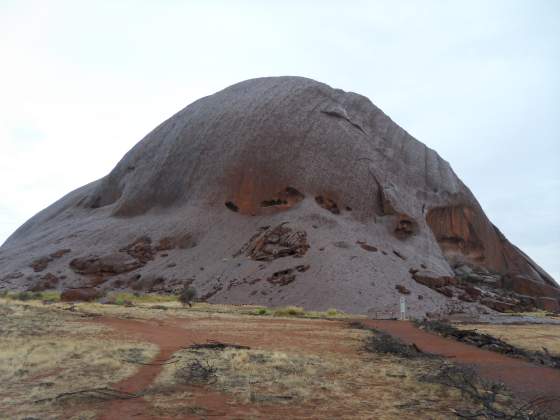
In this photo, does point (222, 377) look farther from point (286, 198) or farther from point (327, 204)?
point (327, 204)

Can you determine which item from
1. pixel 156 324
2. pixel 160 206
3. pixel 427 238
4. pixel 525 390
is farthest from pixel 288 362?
pixel 160 206

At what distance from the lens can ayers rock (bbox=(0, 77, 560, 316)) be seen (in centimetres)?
3769

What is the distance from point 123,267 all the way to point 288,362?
37693 millimetres

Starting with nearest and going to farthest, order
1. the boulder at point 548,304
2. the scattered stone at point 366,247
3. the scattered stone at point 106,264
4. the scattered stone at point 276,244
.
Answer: the scattered stone at point 276,244
the scattered stone at point 366,247
the boulder at point 548,304
the scattered stone at point 106,264

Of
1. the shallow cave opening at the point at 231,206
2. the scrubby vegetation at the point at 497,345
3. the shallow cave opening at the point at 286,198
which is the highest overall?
the shallow cave opening at the point at 286,198

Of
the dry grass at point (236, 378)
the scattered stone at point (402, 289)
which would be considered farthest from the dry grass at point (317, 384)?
the scattered stone at point (402, 289)

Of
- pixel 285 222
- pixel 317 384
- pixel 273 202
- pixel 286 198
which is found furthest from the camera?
Result: pixel 273 202

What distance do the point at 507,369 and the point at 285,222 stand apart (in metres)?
33.2

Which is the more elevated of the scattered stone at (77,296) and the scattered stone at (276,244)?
the scattered stone at (276,244)

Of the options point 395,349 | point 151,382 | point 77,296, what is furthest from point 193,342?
point 77,296

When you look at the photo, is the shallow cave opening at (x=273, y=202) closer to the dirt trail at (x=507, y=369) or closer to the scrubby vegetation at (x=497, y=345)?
the scrubby vegetation at (x=497, y=345)

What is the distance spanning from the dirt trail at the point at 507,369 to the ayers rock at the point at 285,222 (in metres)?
17.4

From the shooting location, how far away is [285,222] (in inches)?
1702

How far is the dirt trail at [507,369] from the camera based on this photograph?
8330 millimetres
